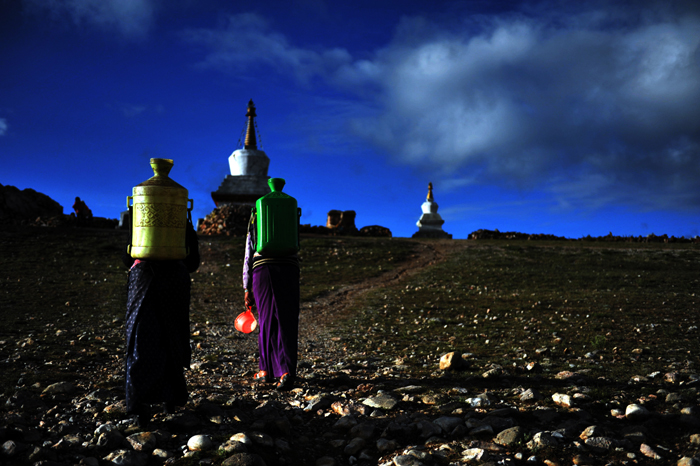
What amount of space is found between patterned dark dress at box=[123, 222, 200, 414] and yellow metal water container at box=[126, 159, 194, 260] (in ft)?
0.59

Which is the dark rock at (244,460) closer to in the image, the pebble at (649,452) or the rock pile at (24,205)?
the pebble at (649,452)

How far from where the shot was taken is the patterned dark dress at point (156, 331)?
4.73m

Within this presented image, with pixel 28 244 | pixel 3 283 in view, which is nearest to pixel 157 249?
pixel 3 283

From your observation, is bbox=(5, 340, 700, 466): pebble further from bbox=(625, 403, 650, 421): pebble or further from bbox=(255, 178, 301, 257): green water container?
bbox=(255, 178, 301, 257): green water container

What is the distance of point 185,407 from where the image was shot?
5086 millimetres

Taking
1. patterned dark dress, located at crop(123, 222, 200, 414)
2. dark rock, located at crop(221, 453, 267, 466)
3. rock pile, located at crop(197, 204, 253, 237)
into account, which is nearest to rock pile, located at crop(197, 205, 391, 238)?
rock pile, located at crop(197, 204, 253, 237)

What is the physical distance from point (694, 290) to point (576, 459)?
15.7 meters

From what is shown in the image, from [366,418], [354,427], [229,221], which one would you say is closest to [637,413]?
[366,418]

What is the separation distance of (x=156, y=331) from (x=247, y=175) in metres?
41.7

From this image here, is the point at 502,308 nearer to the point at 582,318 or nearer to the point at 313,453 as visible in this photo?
the point at 582,318

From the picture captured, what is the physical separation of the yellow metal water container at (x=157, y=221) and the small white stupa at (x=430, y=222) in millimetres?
41879

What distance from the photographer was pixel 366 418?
4.83 m

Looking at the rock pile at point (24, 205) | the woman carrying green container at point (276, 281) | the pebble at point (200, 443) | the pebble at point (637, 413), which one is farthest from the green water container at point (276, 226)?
the rock pile at point (24, 205)

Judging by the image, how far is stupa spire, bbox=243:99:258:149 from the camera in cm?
4858
